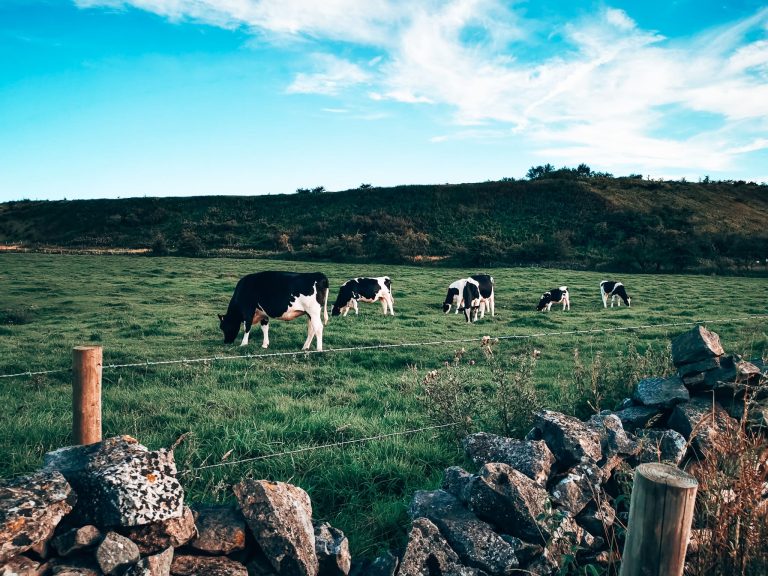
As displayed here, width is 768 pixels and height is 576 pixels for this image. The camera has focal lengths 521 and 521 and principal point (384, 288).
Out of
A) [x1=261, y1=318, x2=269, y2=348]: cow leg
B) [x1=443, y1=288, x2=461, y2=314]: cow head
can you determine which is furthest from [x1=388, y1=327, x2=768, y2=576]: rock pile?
[x1=443, y1=288, x2=461, y2=314]: cow head

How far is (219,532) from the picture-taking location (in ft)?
10.2

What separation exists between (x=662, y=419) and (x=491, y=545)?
2.85 metres

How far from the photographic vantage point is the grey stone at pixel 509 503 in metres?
3.43

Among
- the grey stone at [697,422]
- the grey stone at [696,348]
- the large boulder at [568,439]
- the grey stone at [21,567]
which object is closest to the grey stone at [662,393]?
the grey stone at [697,422]

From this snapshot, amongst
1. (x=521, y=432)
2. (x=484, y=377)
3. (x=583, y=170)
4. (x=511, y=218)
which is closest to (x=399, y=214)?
(x=511, y=218)

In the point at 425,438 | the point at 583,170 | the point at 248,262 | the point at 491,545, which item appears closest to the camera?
the point at 491,545

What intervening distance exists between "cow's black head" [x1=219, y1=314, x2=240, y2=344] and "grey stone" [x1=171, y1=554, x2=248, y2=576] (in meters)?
10.6

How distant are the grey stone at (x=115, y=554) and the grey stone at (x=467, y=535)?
179 cm

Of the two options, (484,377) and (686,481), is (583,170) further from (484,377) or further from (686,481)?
(686,481)

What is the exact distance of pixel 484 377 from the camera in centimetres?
918

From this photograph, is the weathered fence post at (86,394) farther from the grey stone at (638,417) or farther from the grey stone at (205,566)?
the grey stone at (638,417)

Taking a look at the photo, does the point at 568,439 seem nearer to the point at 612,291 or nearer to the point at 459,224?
the point at 612,291

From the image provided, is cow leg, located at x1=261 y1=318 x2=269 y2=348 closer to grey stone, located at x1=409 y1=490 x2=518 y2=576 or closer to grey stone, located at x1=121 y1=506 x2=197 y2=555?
grey stone, located at x1=409 y1=490 x2=518 y2=576

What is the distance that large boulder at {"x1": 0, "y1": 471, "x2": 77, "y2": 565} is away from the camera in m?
2.51
